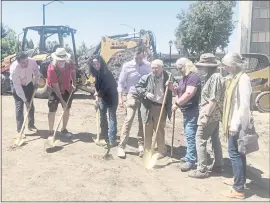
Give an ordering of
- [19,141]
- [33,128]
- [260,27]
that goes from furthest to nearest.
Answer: [260,27] → [33,128] → [19,141]

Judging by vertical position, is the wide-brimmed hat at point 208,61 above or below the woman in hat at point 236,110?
above

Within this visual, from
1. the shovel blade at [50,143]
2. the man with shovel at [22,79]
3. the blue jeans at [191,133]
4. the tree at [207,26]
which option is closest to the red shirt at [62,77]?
the man with shovel at [22,79]

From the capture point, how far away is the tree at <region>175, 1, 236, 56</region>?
91.7ft

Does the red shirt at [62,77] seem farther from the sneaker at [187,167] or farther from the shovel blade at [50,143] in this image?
the sneaker at [187,167]

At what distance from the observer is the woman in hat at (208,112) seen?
199 inches

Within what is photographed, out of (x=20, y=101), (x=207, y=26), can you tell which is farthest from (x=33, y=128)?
(x=207, y=26)

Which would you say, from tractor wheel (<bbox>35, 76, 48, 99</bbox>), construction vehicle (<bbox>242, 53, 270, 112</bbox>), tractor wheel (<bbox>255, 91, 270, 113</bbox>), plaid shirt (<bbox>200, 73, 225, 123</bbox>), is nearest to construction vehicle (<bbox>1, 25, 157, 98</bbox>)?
tractor wheel (<bbox>35, 76, 48, 99</bbox>)

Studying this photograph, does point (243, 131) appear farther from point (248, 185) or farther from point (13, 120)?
point (13, 120)

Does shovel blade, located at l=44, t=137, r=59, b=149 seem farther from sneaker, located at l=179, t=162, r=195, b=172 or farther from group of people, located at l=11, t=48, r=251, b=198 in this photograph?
sneaker, located at l=179, t=162, r=195, b=172

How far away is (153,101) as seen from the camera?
20.0 ft

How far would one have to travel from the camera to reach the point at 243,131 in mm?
4512

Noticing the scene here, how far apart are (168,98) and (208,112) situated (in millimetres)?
1085

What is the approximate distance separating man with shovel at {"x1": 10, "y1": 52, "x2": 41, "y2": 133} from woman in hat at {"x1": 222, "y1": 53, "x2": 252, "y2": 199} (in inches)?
155

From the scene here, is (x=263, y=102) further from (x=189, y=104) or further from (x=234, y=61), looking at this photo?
(x=234, y=61)
